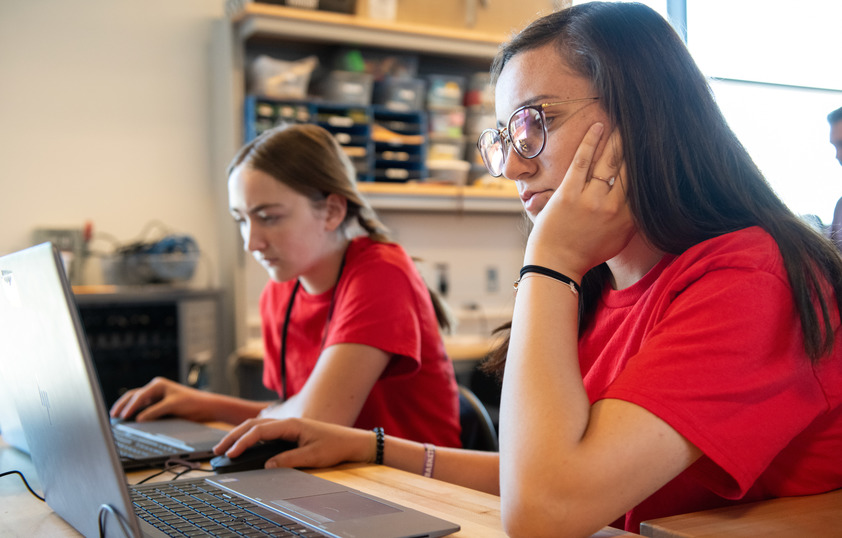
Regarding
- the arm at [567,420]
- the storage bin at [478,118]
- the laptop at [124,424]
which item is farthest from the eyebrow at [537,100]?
the storage bin at [478,118]

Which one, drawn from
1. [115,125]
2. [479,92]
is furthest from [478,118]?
[115,125]

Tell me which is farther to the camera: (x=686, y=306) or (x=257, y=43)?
(x=257, y=43)

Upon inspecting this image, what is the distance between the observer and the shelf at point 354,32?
2.90 meters

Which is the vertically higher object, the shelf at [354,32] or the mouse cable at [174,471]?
the shelf at [354,32]

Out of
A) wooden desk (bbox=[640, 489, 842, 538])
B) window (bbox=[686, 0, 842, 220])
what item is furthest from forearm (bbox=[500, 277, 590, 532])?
A: window (bbox=[686, 0, 842, 220])

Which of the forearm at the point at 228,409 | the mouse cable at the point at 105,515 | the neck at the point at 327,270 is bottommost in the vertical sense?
the forearm at the point at 228,409

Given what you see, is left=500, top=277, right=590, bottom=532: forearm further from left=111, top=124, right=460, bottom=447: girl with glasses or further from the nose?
the nose

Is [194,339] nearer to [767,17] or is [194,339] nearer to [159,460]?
[159,460]

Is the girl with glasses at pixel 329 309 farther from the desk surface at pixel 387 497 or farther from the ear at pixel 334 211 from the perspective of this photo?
the desk surface at pixel 387 497

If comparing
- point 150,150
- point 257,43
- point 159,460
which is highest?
point 257,43

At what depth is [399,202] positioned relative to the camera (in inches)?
126

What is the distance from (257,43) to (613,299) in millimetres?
2472

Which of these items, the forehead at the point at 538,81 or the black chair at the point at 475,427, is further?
the black chair at the point at 475,427

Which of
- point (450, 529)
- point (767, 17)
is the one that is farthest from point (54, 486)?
point (767, 17)
